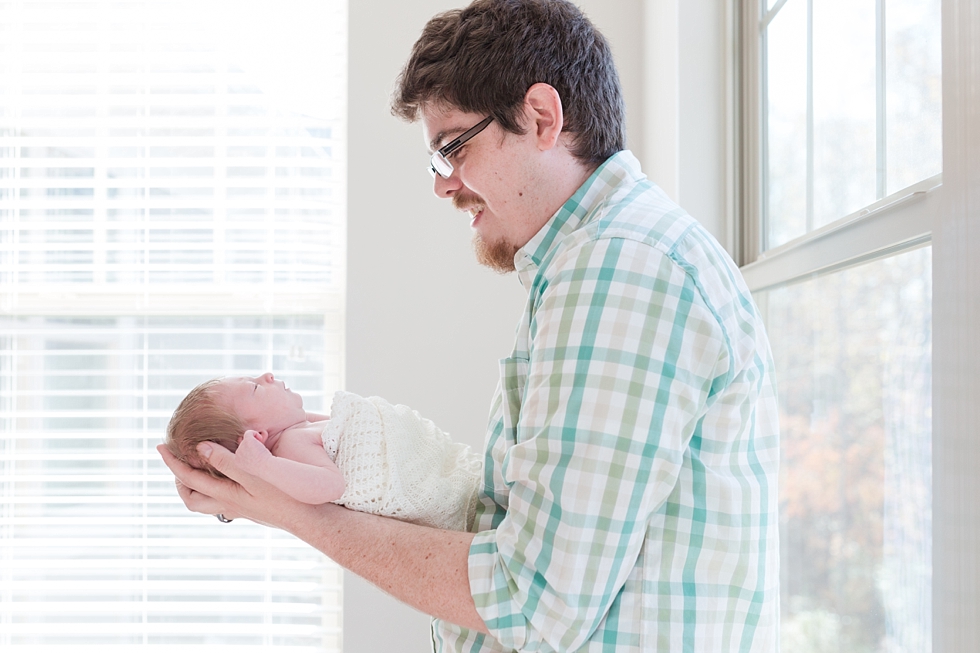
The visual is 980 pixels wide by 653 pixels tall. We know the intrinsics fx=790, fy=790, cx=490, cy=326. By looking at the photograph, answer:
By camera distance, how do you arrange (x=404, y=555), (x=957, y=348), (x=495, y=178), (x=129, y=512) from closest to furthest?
(x=957, y=348) < (x=404, y=555) < (x=495, y=178) < (x=129, y=512)

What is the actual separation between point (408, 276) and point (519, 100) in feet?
4.64

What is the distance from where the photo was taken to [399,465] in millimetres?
1120

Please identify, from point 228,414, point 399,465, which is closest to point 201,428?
point 228,414

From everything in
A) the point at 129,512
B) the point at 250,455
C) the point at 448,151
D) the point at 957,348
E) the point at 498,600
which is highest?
the point at 448,151

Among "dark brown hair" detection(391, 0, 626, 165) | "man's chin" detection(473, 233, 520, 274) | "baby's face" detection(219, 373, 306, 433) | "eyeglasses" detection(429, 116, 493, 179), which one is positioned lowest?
"baby's face" detection(219, 373, 306, 433)

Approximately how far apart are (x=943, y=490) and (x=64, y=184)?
2.68 m

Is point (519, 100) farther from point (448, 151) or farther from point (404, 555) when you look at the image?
point (404, 555)

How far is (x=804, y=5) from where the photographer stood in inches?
58.7

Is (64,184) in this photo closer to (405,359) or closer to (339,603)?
(405,359)

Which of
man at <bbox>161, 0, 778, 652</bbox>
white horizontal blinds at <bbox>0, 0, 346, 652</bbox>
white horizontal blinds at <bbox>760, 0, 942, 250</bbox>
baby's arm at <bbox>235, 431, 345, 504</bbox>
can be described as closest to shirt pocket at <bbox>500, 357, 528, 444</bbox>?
man at <bbox>161, 0, 778, 652</bbox>

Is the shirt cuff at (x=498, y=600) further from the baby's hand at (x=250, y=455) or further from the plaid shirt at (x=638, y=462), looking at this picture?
the baby's hand at (x=250, y=455)

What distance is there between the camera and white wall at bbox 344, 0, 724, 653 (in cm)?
234

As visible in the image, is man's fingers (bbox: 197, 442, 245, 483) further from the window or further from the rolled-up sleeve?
the window

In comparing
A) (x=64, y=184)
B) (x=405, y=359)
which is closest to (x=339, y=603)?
(x=405, y=359)
